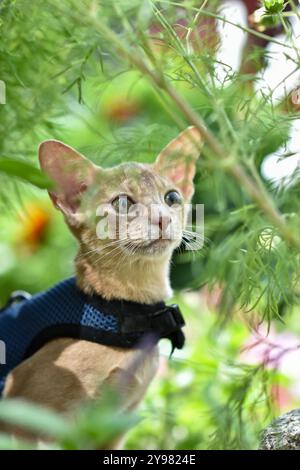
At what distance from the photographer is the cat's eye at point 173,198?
1357mm

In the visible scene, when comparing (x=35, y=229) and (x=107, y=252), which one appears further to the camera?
(x=35, y=229)

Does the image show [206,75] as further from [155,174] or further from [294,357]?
[294,357]

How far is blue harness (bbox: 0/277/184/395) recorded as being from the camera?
1.30m

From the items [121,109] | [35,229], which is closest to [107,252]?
[121,109]

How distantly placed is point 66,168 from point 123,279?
0.26 m

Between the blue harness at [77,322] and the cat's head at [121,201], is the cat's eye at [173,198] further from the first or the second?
the blue harness at [77,322]

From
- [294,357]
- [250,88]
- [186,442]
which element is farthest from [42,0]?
[294,357]

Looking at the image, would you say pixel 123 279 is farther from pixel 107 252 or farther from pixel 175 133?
pixel 175 133

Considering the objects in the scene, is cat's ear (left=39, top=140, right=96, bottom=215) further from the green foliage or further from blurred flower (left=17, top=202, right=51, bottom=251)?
blurred flower (left=17, top=202, right=51, bottom=251)

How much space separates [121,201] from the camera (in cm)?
128

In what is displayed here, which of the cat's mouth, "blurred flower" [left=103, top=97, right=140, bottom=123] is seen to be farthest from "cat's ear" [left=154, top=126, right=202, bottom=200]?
"blurred flower" [left=103, top=97, right=140, bottom=123]

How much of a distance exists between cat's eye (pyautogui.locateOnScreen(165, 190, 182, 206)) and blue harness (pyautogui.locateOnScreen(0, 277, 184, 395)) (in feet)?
0.63

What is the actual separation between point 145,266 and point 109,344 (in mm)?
180
